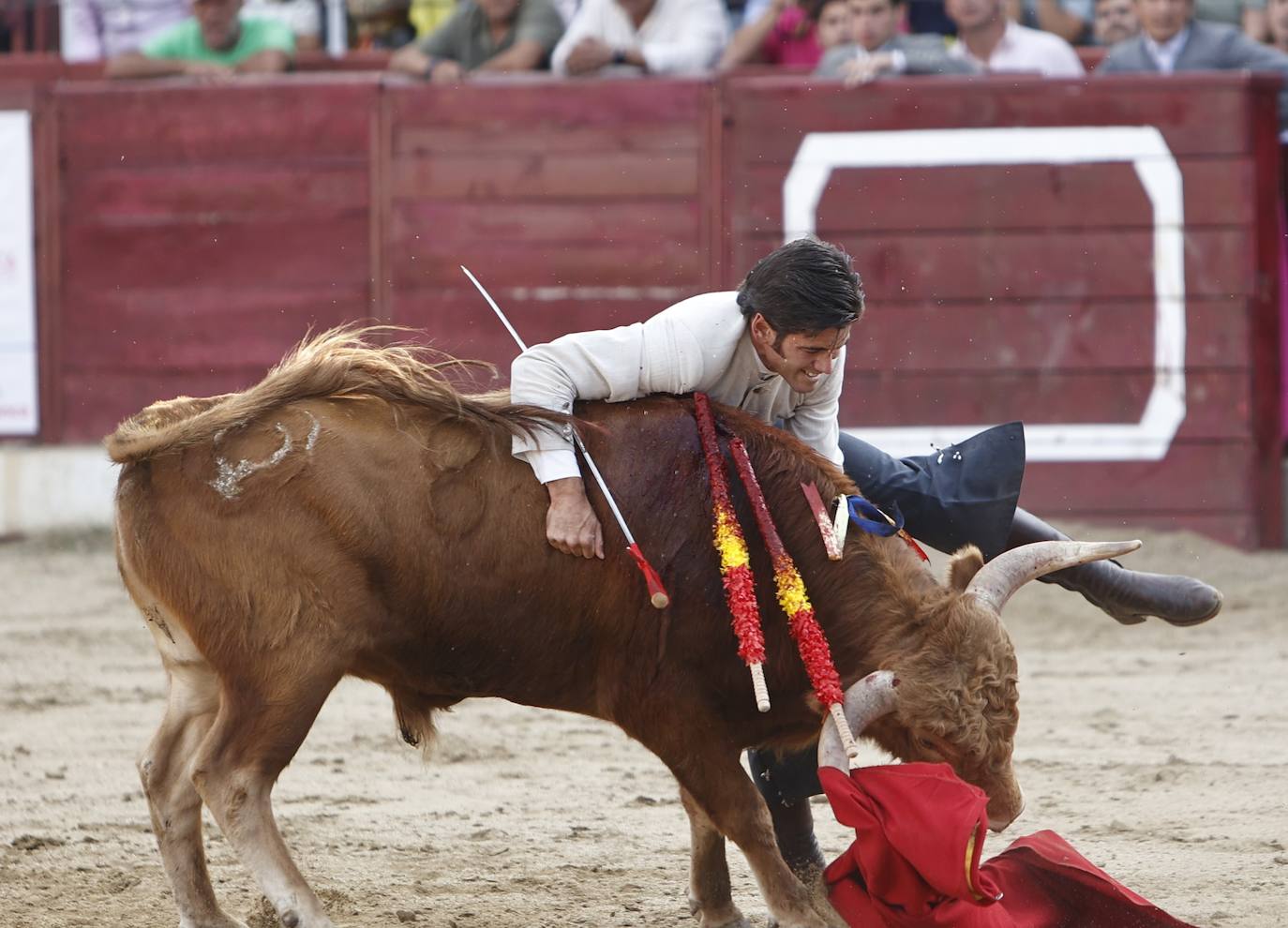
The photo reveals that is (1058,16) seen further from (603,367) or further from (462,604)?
(462,604)

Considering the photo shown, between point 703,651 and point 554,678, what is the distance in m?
0.33

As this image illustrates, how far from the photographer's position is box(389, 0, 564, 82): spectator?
8875mm

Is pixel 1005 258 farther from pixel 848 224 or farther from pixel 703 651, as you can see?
pixel 703 651

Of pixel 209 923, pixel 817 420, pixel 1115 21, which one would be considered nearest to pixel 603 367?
pixel 817 420

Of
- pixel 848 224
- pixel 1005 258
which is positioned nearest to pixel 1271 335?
pixel 1005 258

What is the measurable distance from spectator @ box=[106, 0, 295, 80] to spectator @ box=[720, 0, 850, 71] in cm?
229

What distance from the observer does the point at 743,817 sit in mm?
3625

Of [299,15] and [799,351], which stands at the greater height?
[299,15]

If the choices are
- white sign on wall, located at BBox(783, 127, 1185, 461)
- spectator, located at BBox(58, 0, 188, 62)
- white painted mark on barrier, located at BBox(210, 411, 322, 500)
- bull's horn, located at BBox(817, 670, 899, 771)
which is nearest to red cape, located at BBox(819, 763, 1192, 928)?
bull's horn, located at BBox(817, 670, 899, 771)

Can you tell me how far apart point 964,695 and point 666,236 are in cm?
561

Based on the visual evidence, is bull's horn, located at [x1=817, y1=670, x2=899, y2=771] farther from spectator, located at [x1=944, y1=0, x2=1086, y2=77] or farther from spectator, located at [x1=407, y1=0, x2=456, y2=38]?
spectator, located at [x1=407, y1=0, x2=456, y2=38]

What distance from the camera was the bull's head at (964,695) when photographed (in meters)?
3.46

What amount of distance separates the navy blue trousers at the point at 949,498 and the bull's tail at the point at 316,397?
0.92m

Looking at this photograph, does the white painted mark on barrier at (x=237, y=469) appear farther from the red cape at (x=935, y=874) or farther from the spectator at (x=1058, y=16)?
the spectator at (x=1058, y=16)
